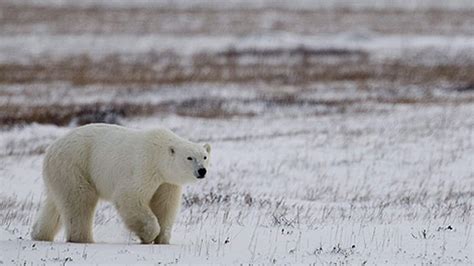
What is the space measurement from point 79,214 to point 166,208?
87 centimetres

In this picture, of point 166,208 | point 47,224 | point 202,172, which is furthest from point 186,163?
point 47,224

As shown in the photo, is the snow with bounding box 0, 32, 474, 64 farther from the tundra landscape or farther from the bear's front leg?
the bear's front leg

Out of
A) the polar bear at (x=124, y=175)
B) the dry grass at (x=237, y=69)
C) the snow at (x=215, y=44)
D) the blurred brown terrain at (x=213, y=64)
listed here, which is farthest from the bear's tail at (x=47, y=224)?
the snow at (x=215, y=44)

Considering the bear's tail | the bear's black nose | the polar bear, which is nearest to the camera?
the bear's black nose

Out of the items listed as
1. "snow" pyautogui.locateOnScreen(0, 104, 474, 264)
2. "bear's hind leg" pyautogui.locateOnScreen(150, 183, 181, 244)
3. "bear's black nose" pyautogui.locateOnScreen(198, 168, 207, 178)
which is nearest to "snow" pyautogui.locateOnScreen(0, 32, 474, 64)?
"snow" pyautogui.locateOnScreen(0, 104, 474, 264)

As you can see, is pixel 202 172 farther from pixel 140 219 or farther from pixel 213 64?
pixel 213 64

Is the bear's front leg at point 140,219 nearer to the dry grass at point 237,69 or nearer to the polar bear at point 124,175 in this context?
the polar bear at point 124,175

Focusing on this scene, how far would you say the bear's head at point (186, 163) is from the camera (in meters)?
8.29

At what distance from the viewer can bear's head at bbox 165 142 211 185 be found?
27.2 feet

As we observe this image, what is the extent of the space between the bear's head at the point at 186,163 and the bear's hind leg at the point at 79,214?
93 centimetres

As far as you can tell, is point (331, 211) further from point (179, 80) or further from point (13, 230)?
point (179, 80)

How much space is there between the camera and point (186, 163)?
8.31 meters

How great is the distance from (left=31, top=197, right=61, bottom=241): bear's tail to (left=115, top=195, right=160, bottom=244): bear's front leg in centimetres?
114

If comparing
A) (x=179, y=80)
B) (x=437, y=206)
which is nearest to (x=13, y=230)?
(x=437, y=206)
